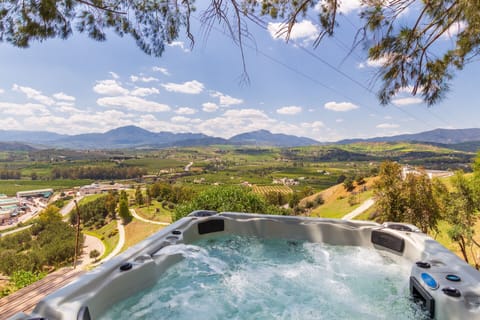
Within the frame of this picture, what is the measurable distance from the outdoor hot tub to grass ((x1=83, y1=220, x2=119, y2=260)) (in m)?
22.9

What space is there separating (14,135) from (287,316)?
10462 inches

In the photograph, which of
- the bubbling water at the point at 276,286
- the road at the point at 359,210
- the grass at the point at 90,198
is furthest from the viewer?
the grass at the point at 90,198

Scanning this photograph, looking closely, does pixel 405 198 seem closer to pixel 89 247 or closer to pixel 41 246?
pixel 89 247

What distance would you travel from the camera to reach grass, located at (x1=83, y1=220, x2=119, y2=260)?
2372cm

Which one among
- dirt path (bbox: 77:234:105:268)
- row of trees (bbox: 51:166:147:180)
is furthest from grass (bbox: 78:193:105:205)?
dirt path (bbox: 77:234:105:268)

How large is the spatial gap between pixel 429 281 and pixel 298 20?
103 inches

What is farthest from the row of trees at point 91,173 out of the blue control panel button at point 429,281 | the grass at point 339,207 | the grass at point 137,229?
the blue control panel button at point 429,281

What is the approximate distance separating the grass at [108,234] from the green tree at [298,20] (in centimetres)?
2354

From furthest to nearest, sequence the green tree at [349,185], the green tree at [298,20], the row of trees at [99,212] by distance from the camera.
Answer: the row of trees at [99,212]
the green tree at [349,185]
the green tree at [298,20]

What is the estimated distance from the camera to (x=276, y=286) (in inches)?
83.0

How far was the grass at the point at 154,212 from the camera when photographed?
27.6m

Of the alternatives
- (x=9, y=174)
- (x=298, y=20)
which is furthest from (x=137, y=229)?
(x=9, y=174)

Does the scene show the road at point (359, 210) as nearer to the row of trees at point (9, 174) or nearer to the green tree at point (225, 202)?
the green tree at point (225, 202)

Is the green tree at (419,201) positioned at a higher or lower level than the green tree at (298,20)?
lower
